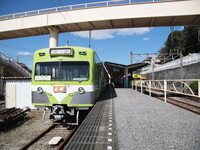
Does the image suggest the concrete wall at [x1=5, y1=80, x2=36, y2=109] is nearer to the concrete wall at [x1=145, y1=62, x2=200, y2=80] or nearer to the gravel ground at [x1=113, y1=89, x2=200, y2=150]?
the gravel ground at [x1=113, y1=89, x2=200, y2=150]

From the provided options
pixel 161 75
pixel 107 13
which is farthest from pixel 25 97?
pixel 161 75

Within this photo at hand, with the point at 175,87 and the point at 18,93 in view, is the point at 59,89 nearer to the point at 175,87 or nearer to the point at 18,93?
the point at 175,87

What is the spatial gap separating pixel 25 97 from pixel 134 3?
1212cm

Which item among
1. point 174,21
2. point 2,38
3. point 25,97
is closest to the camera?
point 25,97

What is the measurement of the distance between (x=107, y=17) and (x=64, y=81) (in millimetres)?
9022

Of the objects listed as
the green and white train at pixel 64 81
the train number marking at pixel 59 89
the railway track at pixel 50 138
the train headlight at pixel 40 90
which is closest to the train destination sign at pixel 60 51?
the green and white train at pixel 64 81

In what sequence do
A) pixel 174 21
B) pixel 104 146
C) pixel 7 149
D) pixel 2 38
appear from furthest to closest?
pixel 2 38
pixel 174 21
pixel 7 149
pixel 104 146

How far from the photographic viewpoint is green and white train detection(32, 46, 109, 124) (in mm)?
5098

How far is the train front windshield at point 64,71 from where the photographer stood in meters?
5.22

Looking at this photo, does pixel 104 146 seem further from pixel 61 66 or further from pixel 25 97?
pixel 25 97

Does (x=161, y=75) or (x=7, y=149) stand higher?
(x=161, y=75)

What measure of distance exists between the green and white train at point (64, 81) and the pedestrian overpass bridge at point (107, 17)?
8.17 meters

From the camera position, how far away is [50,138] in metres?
4.90

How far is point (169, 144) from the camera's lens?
2.77 metres
